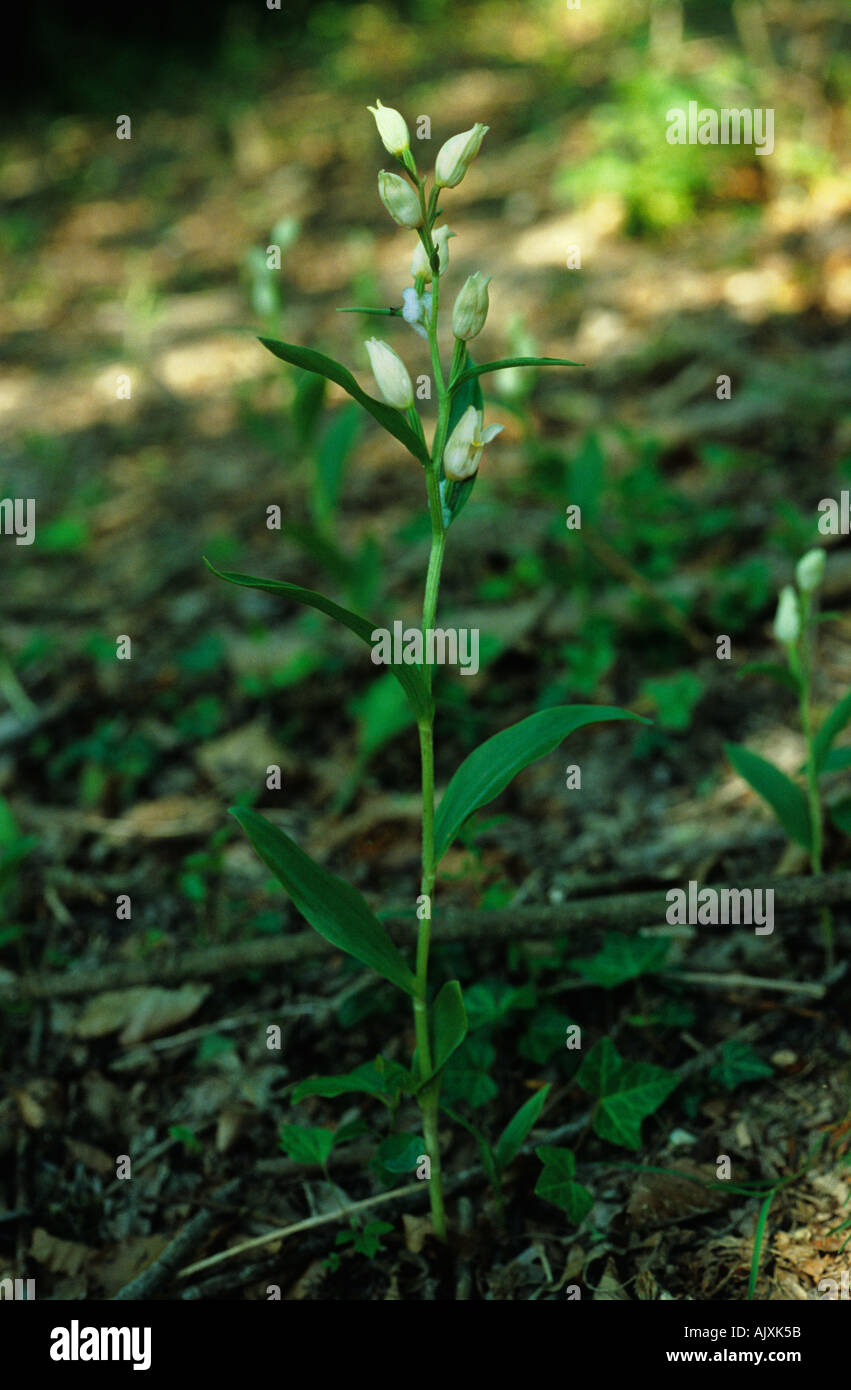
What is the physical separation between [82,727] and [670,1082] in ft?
6.52

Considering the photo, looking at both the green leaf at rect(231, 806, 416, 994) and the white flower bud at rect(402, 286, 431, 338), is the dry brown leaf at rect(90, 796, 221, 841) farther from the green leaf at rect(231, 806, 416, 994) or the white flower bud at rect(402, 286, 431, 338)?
the white flower bud at rect(402, 286, 431, 338)

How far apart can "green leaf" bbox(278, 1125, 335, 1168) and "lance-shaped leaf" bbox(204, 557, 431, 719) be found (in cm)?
68

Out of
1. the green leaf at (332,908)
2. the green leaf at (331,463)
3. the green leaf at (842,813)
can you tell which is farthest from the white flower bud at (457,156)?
the green leaf at (331,463)

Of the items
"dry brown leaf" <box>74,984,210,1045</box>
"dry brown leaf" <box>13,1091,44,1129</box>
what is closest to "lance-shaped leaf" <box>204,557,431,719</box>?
"dry brown leaf" <box>74,984,210,1045</box>

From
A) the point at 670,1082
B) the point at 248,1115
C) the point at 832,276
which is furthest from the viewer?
the point at 832,276

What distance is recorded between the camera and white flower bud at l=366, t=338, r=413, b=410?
1.33 m

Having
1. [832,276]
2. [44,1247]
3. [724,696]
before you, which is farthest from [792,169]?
[44,1247]

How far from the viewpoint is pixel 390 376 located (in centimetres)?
134

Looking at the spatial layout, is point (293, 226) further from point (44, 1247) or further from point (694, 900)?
point (44, 1247)

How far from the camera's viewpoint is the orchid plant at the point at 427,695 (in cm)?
131

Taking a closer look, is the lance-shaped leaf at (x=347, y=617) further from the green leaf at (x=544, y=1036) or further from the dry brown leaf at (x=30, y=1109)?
the dry brown leaf at (x=30, y=1109)

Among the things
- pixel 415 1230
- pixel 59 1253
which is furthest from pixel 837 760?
pixel 59 1253

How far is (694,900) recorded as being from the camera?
1937mm

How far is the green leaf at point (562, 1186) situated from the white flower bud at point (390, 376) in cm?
109
